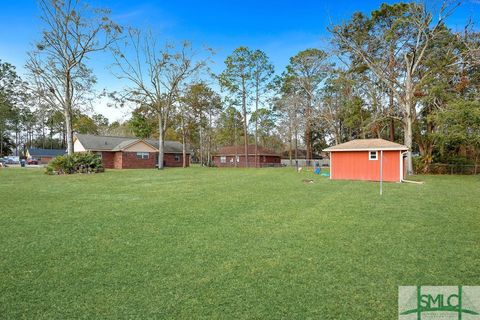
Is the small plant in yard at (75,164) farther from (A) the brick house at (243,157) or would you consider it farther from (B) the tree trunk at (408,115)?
(B) the tree trunk at (408,115)

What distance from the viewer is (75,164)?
20.5m

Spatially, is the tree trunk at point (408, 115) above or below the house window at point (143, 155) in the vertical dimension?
above

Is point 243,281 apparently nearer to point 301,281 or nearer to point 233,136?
point 301,281

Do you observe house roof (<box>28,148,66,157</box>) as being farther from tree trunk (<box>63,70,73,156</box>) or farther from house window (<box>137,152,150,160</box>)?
tree trunk (<box>63,70,73,156</box>)

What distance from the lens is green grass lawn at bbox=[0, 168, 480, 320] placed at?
2.81 metres

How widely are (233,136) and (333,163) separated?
28.2m

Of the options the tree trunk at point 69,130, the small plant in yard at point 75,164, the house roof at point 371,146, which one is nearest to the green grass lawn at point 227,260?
the house roof at point 371,146

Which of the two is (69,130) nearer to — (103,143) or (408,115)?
(103,143)

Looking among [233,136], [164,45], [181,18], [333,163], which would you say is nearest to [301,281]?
[333,163]

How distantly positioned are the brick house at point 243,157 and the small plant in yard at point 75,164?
1995 centimetres

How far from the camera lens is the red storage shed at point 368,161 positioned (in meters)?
15.6

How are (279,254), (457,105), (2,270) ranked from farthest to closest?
(457,105), (279,254), (2,270)

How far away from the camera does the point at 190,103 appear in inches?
1410

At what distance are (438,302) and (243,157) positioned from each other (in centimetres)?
Result: 3647
